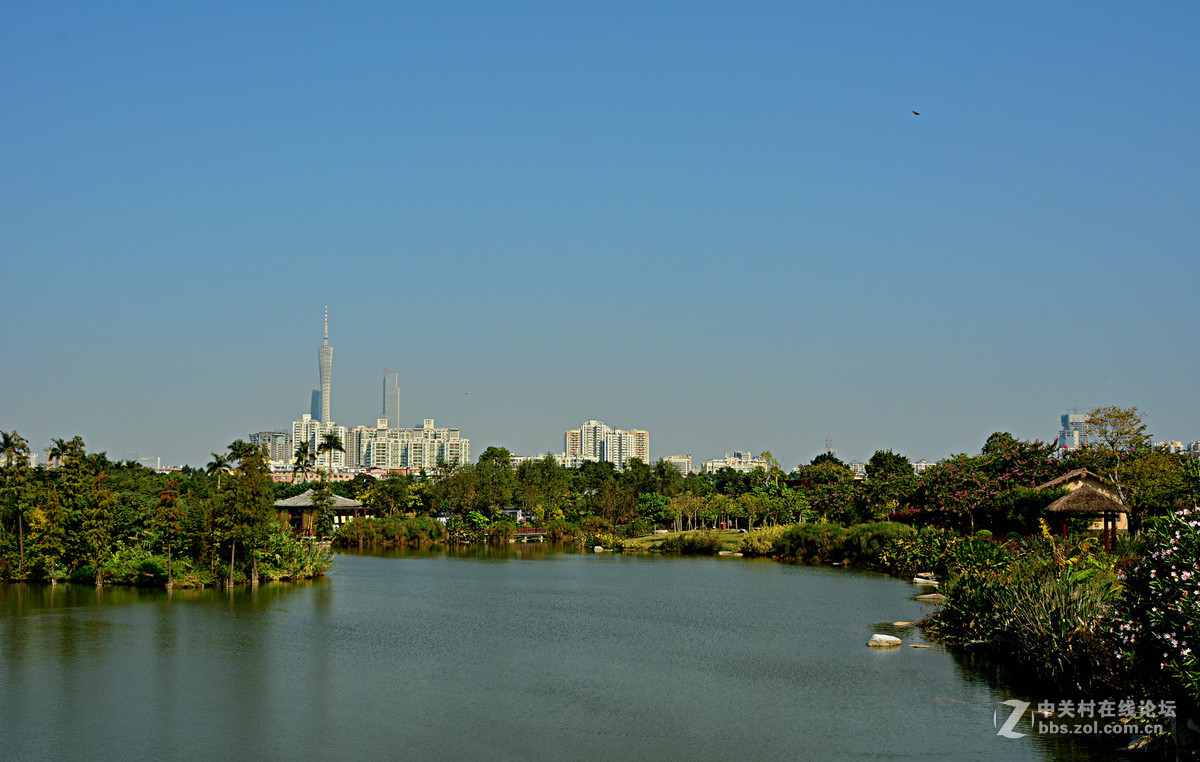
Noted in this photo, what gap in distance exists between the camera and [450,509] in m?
59.7

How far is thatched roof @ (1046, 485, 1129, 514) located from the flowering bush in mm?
19470

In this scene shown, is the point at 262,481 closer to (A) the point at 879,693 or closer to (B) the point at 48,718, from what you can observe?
(B) the point at 48,718

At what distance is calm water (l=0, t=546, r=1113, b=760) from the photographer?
1238 centimetres

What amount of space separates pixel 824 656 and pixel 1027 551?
8.67 m

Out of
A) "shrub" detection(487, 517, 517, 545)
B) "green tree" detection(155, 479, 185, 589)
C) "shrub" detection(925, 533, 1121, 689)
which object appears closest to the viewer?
"shrub" detection(925, 533, 1121, 689)

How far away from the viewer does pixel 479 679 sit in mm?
16234

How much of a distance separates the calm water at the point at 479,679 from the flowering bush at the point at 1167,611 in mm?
1436

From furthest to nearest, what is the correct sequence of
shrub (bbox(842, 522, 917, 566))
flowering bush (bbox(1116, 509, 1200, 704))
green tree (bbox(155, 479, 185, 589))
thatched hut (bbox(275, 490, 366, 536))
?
thatched hut (bbox(275, 490, 366, 536)) < shrub (bbox(842, 522, 917, 566)) < green tree (bbox(155, 479, 185, 589)) < flowering bush (bbox(1116, 509, 1200, 704))

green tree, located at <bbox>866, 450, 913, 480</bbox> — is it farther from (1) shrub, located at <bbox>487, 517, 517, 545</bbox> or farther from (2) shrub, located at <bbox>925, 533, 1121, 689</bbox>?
(2) shrub, located at <bbox>925, 533, 1121, 689</bbox>

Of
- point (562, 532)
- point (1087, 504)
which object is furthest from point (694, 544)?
point (1087, 504)

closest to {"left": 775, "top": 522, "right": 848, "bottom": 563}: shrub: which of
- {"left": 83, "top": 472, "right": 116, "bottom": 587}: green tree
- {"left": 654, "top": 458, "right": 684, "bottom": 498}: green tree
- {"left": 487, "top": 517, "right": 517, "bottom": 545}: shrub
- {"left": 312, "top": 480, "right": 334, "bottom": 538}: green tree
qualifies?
{"left": 487, "top": 517, "right": 517, "bottom": 545}: shrub

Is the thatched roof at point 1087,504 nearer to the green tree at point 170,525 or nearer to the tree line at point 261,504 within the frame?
the tree line at point 261,504

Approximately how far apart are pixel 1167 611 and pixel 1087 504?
2099 centimetres

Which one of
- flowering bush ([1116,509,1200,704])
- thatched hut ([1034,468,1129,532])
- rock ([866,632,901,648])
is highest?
thatched hut ([1034,468,1129,532])
